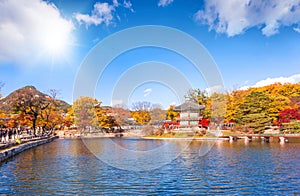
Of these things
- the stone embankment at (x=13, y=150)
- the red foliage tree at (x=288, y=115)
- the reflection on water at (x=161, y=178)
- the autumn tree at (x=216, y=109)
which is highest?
the autumn tree at (x=216, y=109)

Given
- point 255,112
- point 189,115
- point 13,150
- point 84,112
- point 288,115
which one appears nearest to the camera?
point 13,150

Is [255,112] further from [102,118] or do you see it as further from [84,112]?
[84,112]

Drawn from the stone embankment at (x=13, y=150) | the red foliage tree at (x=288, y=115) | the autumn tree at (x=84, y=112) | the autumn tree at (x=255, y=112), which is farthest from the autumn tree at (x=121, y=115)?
the red foliage tree at (x=288, y=115)

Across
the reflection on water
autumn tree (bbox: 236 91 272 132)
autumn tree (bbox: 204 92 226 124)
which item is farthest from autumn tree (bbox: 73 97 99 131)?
the reflection on water

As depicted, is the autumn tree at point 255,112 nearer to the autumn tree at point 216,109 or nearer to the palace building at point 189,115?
the autumn tree at point 216,109

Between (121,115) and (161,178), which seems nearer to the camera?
(161,178)

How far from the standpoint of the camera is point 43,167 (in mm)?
20031

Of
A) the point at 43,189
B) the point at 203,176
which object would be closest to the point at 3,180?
the point at 43,189

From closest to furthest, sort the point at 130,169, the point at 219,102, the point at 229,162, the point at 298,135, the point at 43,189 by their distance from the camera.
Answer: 1. the point at 43,189
2. the point at 130,169
3. the point at 229,162
4. the point at 298,135
5. the point at 219,102

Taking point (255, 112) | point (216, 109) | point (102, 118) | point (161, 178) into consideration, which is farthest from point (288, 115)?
point (161, 178)

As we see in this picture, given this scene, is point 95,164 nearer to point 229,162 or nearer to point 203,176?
point 203,176

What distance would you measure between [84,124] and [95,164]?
146ft

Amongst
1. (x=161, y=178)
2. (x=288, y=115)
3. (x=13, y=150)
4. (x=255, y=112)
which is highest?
(x=255, y=112)

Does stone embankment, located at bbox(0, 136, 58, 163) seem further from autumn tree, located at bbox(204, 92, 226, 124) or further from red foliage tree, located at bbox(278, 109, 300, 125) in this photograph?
red foliage tree, located at bbox(278, 109, 300, 125)
